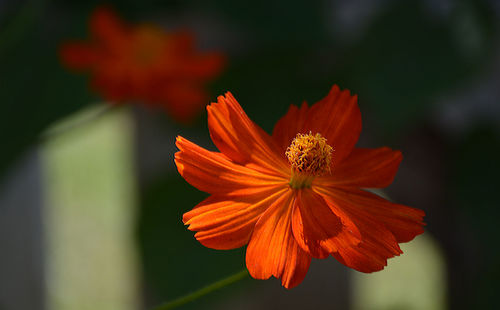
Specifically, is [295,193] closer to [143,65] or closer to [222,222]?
[222,222]

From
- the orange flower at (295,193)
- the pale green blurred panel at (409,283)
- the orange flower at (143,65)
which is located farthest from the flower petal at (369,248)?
the pale green blurred panel at (409,283)

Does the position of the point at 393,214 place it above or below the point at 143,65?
below

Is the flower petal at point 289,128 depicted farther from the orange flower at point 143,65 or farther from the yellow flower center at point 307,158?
the orange flower at point 143,65

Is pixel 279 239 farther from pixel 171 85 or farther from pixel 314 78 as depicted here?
pixel 314 78

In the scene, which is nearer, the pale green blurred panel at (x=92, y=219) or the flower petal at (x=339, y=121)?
the flower petal at (x=339, y=121)

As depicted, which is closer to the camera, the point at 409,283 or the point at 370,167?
the point at 370,167

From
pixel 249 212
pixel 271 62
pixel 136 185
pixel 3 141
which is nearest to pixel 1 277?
pixel 136 185

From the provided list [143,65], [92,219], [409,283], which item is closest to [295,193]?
[143,65]
